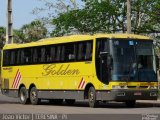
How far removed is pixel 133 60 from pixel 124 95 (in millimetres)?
1525

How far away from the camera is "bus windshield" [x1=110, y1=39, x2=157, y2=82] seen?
24641mm

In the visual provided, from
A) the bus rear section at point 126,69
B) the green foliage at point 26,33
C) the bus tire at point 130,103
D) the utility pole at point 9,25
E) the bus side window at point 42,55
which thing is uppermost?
the green foliage at point 26,33

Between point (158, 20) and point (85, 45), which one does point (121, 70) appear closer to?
point (85, 45)

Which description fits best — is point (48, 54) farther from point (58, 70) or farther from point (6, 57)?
point (6, 57)

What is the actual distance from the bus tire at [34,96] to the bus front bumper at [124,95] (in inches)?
215

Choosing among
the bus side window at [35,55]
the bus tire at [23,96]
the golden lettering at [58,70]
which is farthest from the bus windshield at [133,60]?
the bus tire at [23,96]

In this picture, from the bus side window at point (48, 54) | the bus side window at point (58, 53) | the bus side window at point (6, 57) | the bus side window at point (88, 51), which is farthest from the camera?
the bus side window at point (6, 57)

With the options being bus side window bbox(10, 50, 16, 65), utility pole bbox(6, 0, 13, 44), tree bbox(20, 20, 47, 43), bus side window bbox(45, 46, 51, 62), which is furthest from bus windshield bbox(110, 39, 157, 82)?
tree bbox(20, 20, 47, 43)

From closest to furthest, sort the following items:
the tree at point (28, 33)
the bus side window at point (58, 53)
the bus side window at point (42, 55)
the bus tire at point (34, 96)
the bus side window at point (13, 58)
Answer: the bus side window at point (58, 53) → the bus side window at point (42, 55) → the bus tire at point (34, 96) → the bus side window at point (13, 58) → the tree at point (28, 33)

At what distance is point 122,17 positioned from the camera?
43.7m

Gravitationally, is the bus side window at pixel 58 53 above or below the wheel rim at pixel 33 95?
above

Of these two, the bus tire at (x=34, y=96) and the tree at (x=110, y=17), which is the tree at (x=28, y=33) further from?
the bus tire at (x=34, y=96)

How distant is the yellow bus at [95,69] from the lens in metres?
24.7

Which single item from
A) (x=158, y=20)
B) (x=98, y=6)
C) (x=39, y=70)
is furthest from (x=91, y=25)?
(x=39, y=70)
